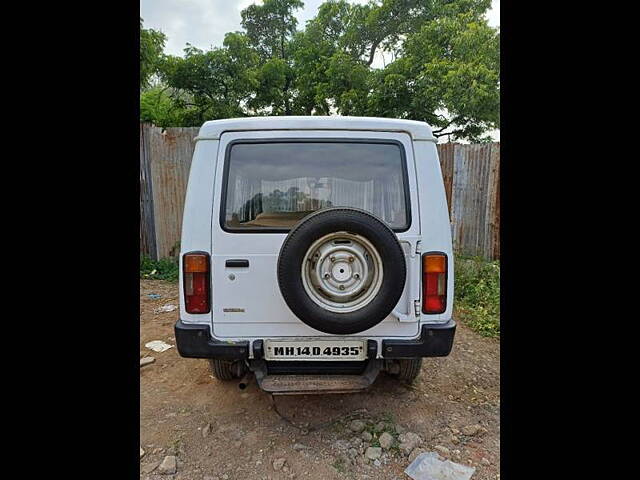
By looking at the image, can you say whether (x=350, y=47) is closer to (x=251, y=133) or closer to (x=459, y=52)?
(x=459, y=52)

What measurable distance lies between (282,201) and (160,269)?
14.1 ft

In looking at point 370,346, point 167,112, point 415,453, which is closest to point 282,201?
point 370,346

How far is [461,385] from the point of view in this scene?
A: 2.78m

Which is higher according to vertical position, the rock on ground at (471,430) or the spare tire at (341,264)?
the spare tire at (341,264)

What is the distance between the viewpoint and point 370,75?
10.4m

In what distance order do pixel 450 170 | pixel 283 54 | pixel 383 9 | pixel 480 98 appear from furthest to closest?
1. pixel 283 54
2. pixel 383 9
3. pixel 480 98
4. pixel 450 170

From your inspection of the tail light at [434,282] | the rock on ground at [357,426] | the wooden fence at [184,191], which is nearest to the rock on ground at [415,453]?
the rock on ground at [357,426]

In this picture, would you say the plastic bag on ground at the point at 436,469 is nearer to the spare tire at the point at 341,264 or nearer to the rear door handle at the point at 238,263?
the spare tire at the point at 341,264

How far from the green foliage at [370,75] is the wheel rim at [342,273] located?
8427mm

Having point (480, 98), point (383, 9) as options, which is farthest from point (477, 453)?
point (383, 9)

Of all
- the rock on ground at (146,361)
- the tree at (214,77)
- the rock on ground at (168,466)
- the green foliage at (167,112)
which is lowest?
the rock on ground at (168,466)

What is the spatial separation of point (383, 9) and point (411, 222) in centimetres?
1232

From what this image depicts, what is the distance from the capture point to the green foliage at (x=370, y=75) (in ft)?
29.8
